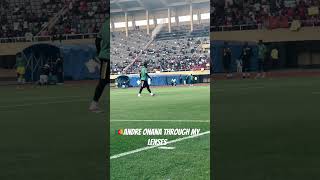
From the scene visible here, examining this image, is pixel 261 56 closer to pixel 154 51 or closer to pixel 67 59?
pixel 67 59

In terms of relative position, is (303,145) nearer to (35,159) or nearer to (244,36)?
(35,159)

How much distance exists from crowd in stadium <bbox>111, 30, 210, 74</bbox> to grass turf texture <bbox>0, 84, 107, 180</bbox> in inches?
36.9

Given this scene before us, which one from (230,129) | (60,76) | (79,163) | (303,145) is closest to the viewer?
(79,163)

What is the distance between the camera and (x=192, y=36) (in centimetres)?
419

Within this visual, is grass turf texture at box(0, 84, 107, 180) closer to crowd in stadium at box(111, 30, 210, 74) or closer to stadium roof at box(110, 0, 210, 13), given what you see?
crowd in stadium at box(111, 30, 210, 74)

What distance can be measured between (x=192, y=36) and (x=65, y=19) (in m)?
32.5

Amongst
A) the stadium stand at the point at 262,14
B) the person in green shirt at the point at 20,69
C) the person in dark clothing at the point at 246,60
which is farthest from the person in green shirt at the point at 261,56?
the person in green shirt at the point at 20,69

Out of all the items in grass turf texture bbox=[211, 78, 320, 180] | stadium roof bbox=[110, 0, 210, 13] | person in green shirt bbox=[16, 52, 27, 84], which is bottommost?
grass turf texture bbox=[211, 78, 320, 180]

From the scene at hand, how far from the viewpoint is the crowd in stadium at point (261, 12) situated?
32.0 m

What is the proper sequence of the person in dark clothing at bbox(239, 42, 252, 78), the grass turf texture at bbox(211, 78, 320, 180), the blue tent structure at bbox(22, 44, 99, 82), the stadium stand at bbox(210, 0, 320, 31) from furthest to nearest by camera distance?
the stadium stand at bbox(210, 0, 320, 31)
the blue tent structure at bbox(22, 44, 99, 82)
the person in dark clothing at bbox(239, 42, 252, 78)
the grass turf texture at bbox(211, 78, 320, 180)

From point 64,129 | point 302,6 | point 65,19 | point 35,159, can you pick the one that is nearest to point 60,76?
point 65,19

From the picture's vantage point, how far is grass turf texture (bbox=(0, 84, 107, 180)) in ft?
15.6

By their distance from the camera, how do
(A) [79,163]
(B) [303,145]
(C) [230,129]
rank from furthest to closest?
1. (C) [230,129]
2. (B) [303,145]
3. (A) [79,163]

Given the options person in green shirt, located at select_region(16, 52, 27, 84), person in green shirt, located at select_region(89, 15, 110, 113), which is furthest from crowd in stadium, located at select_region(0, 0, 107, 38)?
person in green shirt, located at select_region(89, 15, 110, 113)
